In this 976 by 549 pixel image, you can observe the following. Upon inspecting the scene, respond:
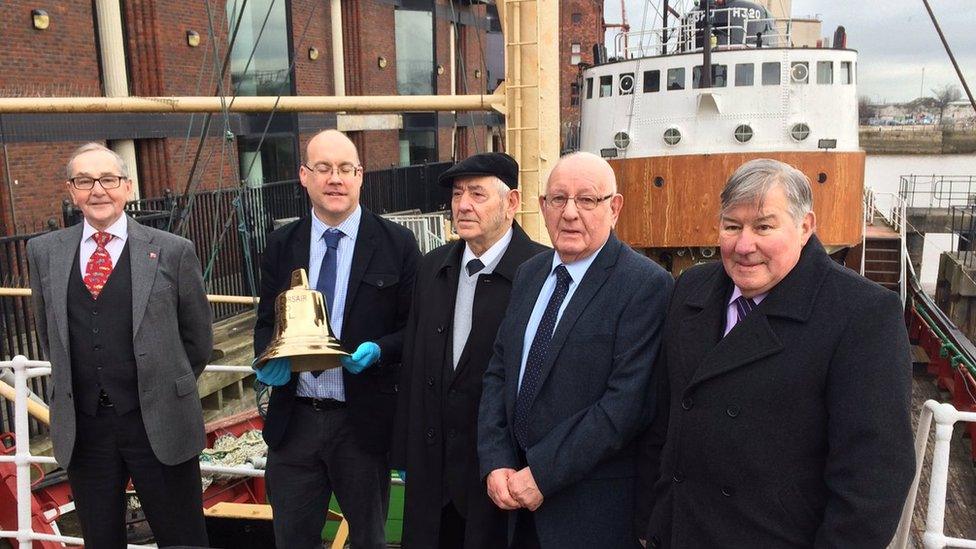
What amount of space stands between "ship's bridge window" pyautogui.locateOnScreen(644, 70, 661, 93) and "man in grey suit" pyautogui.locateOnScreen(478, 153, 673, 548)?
43.7 ft

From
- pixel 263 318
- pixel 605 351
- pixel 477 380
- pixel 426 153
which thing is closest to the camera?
pixel 605 351

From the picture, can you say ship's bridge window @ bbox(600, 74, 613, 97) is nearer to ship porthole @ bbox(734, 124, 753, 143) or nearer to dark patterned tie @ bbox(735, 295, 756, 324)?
ship porthole @ bbox(734, 124, 753, 143)

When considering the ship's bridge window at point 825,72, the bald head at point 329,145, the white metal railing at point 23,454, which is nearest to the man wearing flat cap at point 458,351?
the bald head at point 329,145

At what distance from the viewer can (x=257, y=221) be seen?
12.9 meters

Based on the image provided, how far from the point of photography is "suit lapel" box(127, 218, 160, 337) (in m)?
2.82

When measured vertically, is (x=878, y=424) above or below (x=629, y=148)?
below

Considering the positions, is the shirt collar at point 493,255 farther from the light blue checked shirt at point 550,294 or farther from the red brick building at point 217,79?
the red brick building at point 217,79

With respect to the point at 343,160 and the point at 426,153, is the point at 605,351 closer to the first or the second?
the point at 343,160

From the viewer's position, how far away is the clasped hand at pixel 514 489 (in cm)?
226

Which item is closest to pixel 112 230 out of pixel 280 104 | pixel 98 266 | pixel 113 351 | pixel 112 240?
pixel 112 240

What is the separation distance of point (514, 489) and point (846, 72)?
14.6 m

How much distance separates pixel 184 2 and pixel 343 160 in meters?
13.2

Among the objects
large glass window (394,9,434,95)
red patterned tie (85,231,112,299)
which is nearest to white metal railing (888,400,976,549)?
red patterned tie (85,231,112,299)

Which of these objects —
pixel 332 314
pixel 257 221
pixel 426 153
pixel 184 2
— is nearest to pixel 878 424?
pixel 332 314
